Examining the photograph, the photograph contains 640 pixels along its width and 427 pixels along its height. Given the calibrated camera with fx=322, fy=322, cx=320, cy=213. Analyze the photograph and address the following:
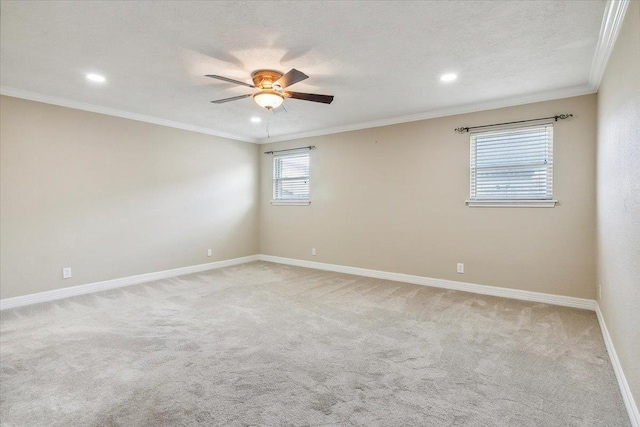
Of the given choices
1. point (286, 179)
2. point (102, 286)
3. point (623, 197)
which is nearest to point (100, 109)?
point (102, 286)

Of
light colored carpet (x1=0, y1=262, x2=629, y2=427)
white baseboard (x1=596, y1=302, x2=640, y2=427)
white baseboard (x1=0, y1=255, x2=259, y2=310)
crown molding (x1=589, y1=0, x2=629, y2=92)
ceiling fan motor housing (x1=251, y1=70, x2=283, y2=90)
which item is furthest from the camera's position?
white baseboard (x1=0, y1=255, x2=259, y2=310)

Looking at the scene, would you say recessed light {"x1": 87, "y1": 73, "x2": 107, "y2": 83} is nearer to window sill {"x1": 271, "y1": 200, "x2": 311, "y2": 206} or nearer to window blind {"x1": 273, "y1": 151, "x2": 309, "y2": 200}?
window blind {"x1": 273, "y1": 151, "x2": 309, "y2": 200}

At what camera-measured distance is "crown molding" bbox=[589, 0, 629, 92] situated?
212 centimetres

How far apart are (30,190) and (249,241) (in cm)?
366

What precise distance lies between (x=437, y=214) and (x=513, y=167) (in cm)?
116

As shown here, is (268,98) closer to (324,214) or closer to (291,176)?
(324,214)

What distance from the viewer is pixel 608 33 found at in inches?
95.7

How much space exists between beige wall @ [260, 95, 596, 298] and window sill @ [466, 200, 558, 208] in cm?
6

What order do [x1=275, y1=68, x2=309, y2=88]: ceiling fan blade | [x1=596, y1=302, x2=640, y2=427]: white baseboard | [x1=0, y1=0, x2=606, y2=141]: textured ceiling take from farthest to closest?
[x1=275, y1=68, x2=309, y2=88]: ceiling fan blade, [x1=0, y1=0, x2=606, y2=141]: textured ceiling, [x1=596, y1=302, x2=640, y2=427]: white baseboard

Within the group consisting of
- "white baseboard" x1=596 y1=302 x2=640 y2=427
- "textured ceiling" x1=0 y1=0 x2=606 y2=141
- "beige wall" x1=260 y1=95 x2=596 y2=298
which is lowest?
"white baseboard" x1=596 y1=302 x2=640 y2=427

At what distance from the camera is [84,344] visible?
9.29ft

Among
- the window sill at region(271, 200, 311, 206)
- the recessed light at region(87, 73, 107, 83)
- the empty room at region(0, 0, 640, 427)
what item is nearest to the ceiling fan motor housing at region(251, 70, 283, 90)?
the empty room at region(0, 0, 640, 427)

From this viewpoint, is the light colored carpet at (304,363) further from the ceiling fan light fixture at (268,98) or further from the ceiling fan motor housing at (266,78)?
the ceiling fan motor housing at (266,78)

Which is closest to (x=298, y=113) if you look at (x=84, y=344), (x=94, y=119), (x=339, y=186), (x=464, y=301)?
(x=339, y=186)
